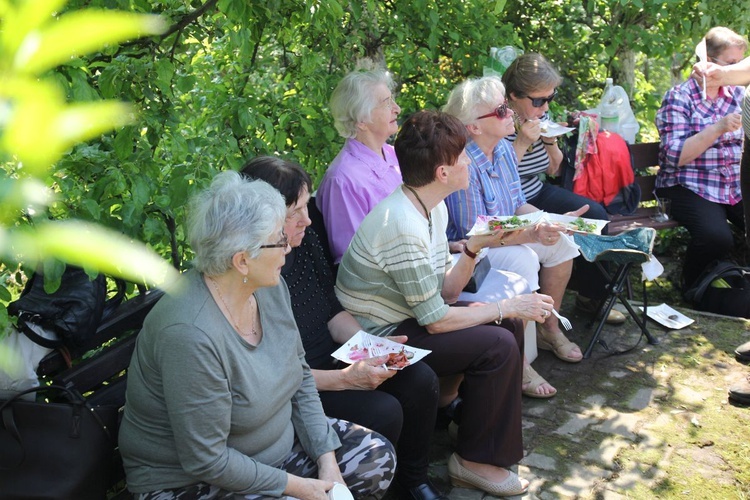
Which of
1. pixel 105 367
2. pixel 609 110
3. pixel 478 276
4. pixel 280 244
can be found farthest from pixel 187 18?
pixel 609 110

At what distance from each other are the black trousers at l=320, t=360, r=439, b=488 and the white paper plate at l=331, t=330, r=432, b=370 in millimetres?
93

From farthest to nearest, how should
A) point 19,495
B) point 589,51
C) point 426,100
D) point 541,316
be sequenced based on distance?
point 589,51
point 426,100
point 541,316
point 19,495

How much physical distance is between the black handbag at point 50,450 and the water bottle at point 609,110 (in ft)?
14.6

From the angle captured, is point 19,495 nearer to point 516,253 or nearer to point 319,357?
point 319,357

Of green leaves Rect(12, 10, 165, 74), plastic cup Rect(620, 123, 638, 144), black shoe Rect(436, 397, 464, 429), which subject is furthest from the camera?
plastic cup Rect(620, 123, 638, 144)

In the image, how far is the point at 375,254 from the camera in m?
3.41

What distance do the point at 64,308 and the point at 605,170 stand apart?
3.94m

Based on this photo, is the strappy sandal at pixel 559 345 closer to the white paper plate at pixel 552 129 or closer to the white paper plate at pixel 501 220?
the white paper plate at pixel 501 220

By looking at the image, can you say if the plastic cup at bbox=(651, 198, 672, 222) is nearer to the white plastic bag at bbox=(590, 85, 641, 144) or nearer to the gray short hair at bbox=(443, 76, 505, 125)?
the white plastic bag at bbox=(590, 85, 641, 144)

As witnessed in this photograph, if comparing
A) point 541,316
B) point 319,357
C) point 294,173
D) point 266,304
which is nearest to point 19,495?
point 266,304

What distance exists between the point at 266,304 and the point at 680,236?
472 centimetres

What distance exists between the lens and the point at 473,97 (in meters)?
4.53

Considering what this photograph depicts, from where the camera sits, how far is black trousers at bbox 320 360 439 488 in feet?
10.1

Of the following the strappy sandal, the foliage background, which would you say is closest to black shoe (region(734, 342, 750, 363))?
the strappy sandal
